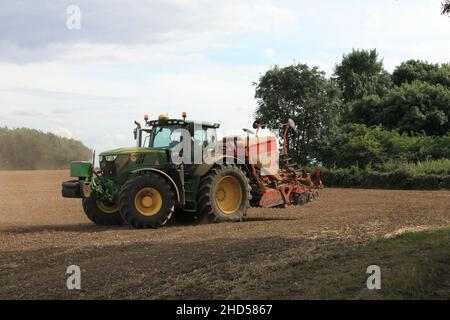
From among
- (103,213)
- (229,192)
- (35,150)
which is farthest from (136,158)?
(35,150)

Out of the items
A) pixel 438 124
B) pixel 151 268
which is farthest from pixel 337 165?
pixel 151 268

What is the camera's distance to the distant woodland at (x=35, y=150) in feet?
139

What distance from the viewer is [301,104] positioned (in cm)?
3341

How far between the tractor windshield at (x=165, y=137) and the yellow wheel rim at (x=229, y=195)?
1.59 metres

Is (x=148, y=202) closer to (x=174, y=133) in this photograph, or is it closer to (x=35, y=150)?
(x=174, y=133)

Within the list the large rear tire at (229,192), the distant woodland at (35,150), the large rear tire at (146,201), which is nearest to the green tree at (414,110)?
the distant woodland at (35,150)

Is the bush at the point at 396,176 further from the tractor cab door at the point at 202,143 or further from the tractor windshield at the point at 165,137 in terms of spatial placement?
the tractor windshield at the point at 165,137

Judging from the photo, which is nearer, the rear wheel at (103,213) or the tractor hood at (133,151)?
the tractor hood at (133,151)

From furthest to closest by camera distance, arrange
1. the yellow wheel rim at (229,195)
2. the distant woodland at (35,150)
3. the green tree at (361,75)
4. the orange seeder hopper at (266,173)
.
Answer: the green tree at (361,75)
the distant woodland at (35,150)
the orange seeder hopper at (266,173)
the yellow wheel rim at (229,195)

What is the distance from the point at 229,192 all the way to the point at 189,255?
577 cm

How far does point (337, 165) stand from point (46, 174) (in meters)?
18.9

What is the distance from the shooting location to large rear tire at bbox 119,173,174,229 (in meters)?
12.4

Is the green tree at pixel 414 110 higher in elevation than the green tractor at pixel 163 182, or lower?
higher
